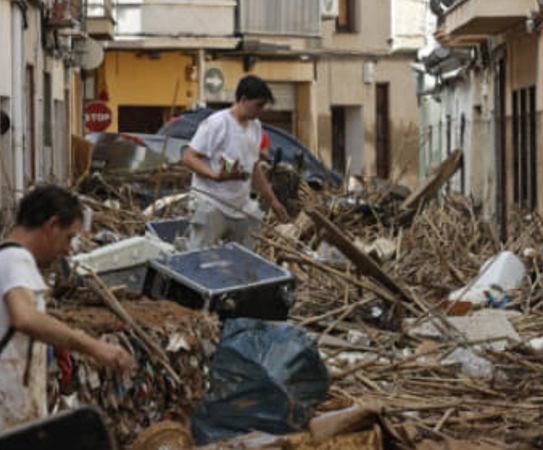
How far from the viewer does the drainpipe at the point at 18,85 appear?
67.9 feet

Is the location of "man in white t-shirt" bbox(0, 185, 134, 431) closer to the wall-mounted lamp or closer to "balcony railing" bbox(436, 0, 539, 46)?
"balcony railing" bbox(436, 0, 539, 46)

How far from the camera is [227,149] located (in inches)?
446

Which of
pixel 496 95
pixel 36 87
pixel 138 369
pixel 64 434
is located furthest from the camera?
pixel 496 95

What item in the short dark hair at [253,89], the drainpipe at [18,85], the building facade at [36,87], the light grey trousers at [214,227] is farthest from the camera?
the drainpipe at [18,85]

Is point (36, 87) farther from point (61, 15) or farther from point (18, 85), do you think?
point (18, 85)

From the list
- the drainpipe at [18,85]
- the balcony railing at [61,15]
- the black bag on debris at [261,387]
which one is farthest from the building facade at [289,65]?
the black bag on debris at [261,387]

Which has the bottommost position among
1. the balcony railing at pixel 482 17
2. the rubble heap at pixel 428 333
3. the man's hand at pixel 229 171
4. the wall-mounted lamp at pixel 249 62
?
the rubble heap at pixel 428 333

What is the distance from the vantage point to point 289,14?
3947 cm

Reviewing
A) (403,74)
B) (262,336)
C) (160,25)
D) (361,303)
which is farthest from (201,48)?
(262,336)

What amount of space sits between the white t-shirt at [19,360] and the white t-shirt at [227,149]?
5.04 meters

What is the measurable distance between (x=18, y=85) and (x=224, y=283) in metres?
12.1

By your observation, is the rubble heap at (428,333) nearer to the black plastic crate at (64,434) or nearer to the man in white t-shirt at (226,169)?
the man in white t-shirt at (226,169)

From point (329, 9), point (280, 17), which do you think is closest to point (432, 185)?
point (280, 17)

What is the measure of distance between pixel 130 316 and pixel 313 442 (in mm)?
1209
